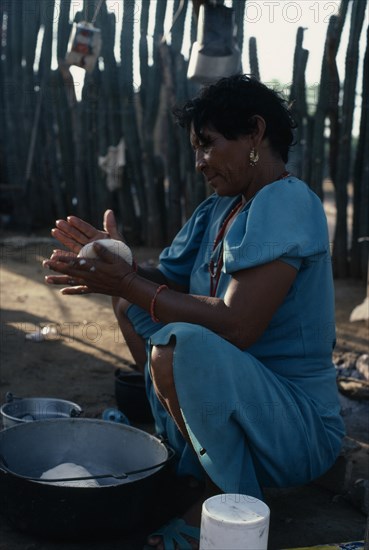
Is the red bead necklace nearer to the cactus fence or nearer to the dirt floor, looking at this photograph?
the dirt floor

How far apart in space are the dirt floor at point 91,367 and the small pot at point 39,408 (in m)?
0.33

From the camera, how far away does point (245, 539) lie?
63.2 inches

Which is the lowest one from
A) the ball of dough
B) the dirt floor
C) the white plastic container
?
the dirt floor

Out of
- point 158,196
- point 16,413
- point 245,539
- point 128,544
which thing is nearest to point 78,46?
point 158,196

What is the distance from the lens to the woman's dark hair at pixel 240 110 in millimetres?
2381

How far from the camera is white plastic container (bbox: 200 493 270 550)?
1.60 metres

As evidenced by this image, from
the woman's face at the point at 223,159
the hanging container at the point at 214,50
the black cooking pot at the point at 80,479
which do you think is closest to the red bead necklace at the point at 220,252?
the woman's face at the point at 223,159

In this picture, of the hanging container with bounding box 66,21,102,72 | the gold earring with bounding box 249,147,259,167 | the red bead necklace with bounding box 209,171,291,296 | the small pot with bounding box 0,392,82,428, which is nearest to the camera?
the gold earring with bounding box 249,147,259,167

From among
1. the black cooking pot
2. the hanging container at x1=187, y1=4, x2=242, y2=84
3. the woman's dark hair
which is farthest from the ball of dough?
the hanging container at x1=187, y1=4, x2=242, y2=84

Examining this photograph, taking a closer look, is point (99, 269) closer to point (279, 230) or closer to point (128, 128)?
point (279, 230)

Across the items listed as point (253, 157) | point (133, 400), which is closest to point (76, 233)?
point (253, 157)

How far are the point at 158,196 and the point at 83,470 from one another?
4.84 m

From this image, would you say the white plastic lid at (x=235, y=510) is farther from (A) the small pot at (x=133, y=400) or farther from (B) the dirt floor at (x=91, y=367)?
(A) the small pot at (x=133, y=400)

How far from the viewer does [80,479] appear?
212 cm
